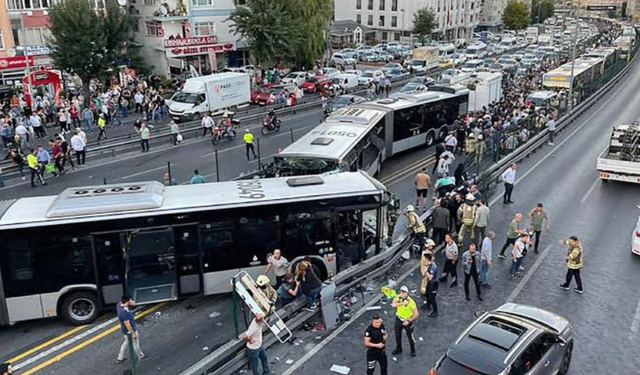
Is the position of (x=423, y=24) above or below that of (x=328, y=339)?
above

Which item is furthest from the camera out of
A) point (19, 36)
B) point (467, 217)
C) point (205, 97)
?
point (19, 36)

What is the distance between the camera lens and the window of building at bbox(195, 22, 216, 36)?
57.3m

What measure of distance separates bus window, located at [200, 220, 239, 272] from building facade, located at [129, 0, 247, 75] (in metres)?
43.4

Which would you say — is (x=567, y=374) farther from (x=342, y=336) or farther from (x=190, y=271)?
(x=190, y=271)

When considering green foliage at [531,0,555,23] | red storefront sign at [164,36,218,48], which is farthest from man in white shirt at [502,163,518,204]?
green foliage at [531,0,555,23]

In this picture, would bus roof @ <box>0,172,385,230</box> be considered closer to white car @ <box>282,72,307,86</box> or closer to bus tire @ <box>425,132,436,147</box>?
bus tire @ <box>425,132,436,147</box>

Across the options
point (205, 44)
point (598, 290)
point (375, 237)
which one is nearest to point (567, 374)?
point (598, 290)

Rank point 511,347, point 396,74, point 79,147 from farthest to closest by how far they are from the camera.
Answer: point 396,74 → point 79,147 → point 511,347

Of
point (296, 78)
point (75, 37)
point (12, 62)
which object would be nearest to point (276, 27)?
point (296, 78)

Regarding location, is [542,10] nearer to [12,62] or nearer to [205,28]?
[205,28]

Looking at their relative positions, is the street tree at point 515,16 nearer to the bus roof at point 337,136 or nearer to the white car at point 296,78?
the white car at point 296,78

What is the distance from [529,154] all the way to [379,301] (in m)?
17.7

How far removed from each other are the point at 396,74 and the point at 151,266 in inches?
1800

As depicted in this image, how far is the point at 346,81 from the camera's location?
164 ft
